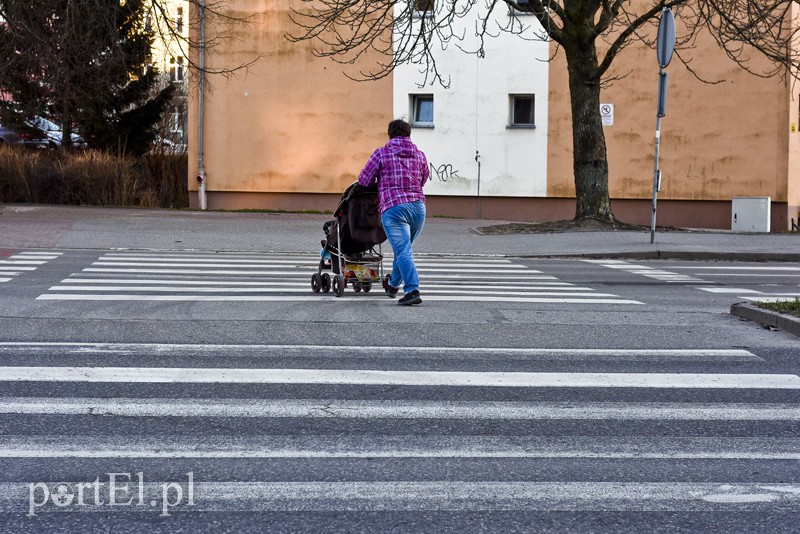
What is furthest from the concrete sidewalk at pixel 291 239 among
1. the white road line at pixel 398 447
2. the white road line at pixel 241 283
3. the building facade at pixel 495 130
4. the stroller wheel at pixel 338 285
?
the white road line at pixel 398 447

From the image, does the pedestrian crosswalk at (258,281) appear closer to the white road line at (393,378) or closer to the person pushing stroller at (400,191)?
the person pushing stroller at (400,191)

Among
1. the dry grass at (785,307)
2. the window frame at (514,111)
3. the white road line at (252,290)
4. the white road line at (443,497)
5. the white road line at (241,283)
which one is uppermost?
the window frame at (514,111)

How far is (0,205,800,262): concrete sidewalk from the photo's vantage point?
18719 millimetres

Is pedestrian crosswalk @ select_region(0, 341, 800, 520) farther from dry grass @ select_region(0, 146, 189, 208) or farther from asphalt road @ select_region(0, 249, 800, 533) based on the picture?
dry grass @ select_region(0, 146, 189, 208)

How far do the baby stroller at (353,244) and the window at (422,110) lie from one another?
18.9m

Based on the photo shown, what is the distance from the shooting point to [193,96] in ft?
102

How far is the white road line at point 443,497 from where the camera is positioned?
13.9 ft

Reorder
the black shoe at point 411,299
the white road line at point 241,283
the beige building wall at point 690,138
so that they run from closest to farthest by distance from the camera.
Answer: the black shoe at point 411,299
the white road line at point 241,283
the beige building wall at point 690,138

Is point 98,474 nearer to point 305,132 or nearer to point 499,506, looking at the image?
point 499,506

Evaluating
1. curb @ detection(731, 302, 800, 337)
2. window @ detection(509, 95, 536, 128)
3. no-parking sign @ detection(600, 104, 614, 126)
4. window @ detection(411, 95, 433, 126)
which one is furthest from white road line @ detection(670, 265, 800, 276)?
window @ detection(411, 95, 433, 126)

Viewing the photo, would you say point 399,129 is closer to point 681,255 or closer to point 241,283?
point 241,283

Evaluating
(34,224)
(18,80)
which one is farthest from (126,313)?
(18,80)

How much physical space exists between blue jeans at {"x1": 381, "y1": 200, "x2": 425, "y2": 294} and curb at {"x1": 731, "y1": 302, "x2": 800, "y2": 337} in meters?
3.19

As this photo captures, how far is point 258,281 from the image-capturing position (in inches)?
527
